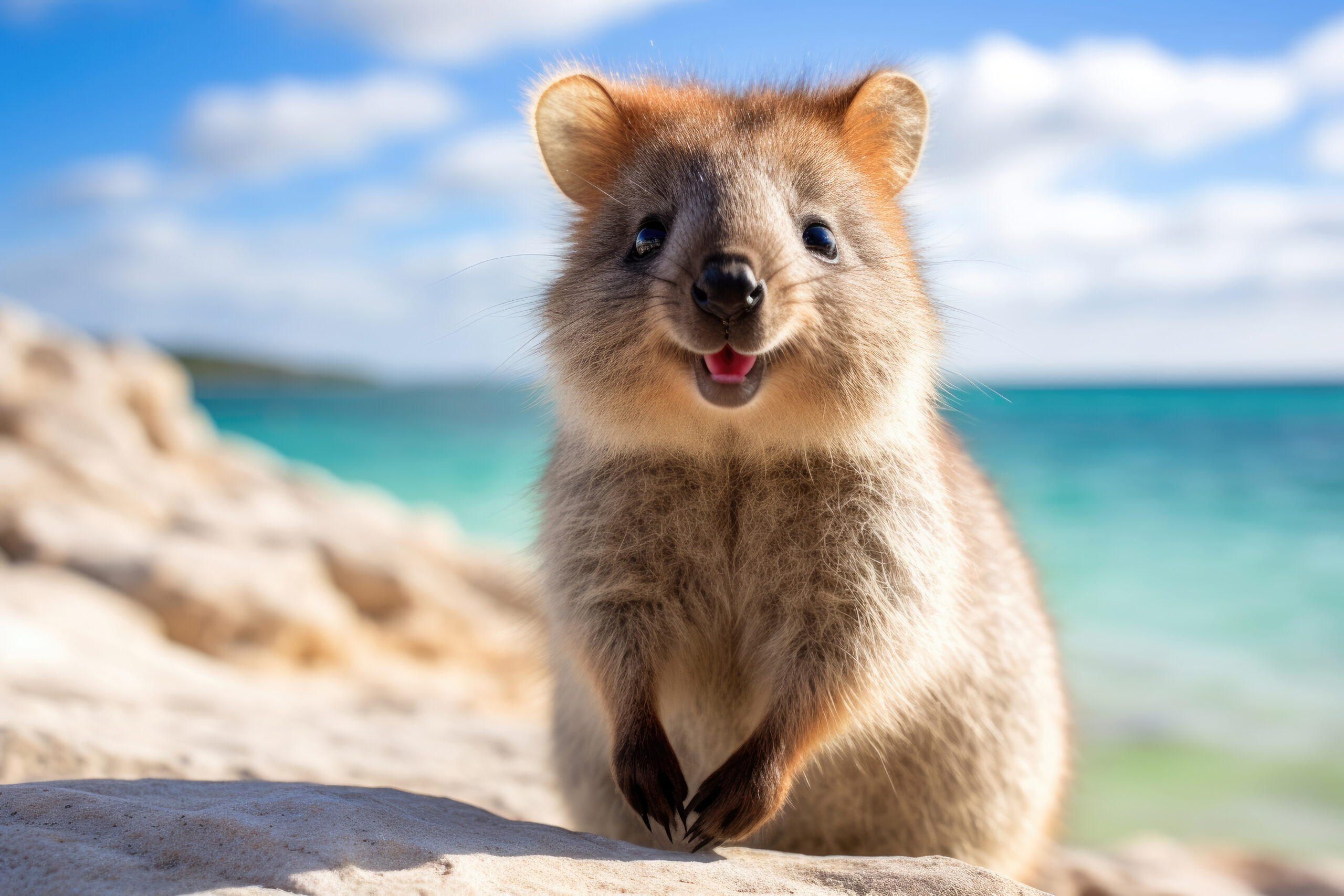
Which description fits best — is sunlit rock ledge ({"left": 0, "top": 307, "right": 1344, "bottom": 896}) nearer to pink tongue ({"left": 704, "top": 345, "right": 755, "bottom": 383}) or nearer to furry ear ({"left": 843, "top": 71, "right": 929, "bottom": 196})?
pink tongue ({"left": 704, "top": 345, "right": 755, "bottom": 383})

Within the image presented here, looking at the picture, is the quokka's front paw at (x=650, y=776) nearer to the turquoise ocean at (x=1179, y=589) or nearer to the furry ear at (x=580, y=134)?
the turquoise ocean at (x=1179, y=589)

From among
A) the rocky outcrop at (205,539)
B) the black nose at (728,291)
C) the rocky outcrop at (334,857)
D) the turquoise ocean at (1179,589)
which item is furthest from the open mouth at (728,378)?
the rocky outcrop at (205,539)

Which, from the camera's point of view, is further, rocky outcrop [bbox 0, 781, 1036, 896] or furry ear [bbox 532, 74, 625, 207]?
furry ear [bbox 532, 74, 625, 207]

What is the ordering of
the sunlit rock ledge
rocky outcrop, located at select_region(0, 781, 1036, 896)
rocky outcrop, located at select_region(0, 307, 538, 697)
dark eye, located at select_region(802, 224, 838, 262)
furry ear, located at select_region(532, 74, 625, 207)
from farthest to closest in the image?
rocky outcrop, located at select_region(0, 307, 538, 697), furry ear, located at select_region(532, 74, 625, 207), dark eye, located at select_region(802, 224, 838, 262), the sunlit rock ledge, rocky outcrop, located at select_region(0, 781, 1036, 896)

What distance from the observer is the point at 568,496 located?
367cm

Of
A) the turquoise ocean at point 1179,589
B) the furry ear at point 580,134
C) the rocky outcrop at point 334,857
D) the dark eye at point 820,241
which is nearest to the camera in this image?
the rocky outcrop at point 334,857

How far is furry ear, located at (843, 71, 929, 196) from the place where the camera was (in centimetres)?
370

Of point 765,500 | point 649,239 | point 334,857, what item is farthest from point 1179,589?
point 334,857

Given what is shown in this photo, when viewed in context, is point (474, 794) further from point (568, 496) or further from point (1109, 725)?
point (1109, 725)

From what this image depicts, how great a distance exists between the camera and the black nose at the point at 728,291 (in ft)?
9.29

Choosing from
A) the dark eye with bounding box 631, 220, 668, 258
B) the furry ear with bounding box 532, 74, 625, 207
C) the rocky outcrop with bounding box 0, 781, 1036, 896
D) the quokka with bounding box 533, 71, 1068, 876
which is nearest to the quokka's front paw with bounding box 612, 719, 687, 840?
the quokka with bounding box 533, 71, 1068, 876

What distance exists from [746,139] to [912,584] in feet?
5.65

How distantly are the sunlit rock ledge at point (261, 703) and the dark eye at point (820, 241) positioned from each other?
2029mm

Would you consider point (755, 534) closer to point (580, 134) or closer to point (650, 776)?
point (650, 776)
